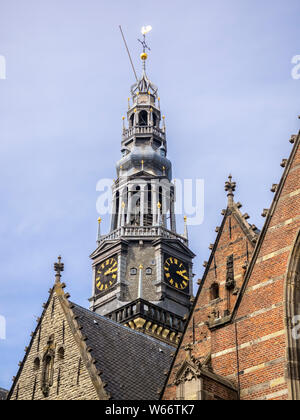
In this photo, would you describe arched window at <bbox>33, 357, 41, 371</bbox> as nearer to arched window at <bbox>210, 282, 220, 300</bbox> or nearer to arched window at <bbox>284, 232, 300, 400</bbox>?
arched window at <bbox>210, 282, 220, 300</bbox>

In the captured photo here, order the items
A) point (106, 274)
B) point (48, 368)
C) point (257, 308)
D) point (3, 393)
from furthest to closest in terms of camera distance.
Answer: point (106, 274) < point (3, 393) < point (48, 368) < point (257, 308)

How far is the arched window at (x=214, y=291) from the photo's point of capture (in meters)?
21.2

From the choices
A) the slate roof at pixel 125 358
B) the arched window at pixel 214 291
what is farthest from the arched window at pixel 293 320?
the slate roof at pixel 125 358

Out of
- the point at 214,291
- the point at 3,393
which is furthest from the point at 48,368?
the point at 3,393

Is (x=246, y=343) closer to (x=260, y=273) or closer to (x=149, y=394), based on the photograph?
(x=260, y=273)

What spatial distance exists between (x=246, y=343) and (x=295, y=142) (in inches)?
207

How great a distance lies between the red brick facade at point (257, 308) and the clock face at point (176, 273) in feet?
108

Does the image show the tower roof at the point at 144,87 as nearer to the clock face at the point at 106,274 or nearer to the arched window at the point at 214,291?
the clock face at the point at 106,274

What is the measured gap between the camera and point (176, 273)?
55250 millimetres

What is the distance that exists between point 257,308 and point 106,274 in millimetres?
37078

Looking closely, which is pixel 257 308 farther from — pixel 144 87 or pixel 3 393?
pixel 144 87

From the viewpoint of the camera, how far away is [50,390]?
2459 cm

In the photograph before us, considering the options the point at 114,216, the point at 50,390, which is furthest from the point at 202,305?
the point at 114,216

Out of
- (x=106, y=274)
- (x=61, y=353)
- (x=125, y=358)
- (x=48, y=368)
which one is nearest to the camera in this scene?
(x=61, y=353)
